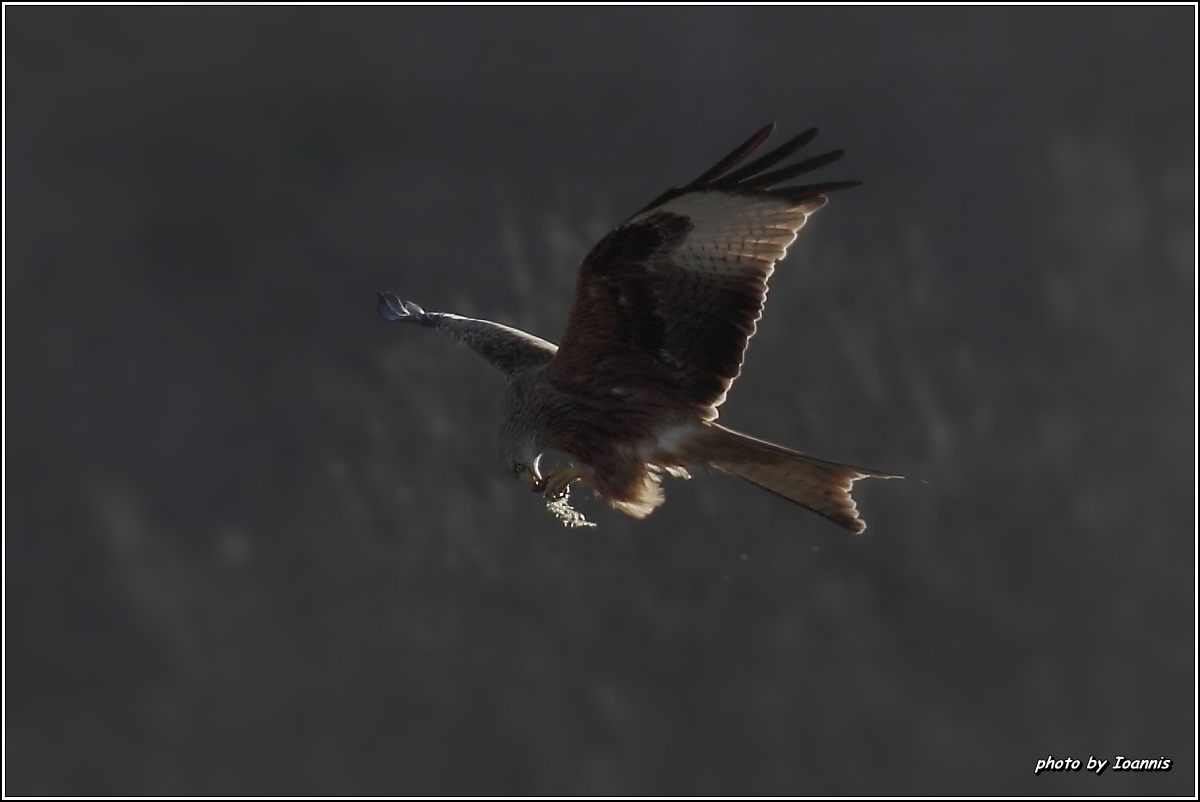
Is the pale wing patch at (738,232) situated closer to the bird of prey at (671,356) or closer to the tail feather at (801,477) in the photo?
the bird of prey at (671,356)

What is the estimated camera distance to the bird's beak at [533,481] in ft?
15.3

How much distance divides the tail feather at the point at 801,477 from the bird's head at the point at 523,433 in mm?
716

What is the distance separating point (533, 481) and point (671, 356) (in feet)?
2.38

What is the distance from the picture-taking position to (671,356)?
4434 mm

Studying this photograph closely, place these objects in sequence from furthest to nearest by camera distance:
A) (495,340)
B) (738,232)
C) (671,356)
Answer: (495,340) → (671,356) → (738,232)

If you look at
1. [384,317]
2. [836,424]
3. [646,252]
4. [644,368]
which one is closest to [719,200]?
[646,252]

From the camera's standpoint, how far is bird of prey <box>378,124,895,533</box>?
4.04 m

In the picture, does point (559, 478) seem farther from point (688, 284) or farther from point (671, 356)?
point (688, 284)

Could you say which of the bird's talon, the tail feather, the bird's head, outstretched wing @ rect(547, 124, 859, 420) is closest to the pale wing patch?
outstretched wing @ rect(547, 124, 859, 420)

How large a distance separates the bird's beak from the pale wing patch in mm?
1014

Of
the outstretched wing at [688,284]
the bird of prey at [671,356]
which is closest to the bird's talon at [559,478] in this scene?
the bird of prey at [671,356]

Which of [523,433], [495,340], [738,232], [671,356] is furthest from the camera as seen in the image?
[495,340]

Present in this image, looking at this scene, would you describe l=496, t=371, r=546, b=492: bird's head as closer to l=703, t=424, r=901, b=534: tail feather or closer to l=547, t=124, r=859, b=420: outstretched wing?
l=547, t=124, r=859, b=420: outstretched wing

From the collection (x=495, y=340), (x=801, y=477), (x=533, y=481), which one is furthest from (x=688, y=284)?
(x=495, y=340)
